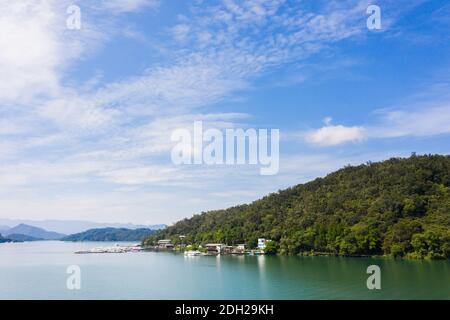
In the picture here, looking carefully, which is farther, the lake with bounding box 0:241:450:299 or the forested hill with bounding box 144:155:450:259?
the forested hill with bounding box 144:155:450:259

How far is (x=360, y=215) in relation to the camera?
93.4ft

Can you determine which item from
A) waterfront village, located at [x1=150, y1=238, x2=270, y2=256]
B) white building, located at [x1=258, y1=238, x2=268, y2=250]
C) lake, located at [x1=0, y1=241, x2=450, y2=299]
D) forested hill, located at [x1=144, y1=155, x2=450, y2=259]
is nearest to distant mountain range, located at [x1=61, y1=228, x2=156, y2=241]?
forested hill, located at [x1=144, y1=155, x2=450, y2=259]

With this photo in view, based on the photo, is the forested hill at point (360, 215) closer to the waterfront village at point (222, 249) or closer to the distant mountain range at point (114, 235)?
the waterfront village at point (222, 249)

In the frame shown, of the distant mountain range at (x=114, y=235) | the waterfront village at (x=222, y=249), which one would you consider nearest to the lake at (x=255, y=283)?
the waterfront village at (x=222, y=249)

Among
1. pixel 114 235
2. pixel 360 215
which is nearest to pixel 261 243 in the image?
pixel 360 215

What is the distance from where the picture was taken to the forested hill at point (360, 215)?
23922mm

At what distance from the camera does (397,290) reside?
13.1 m

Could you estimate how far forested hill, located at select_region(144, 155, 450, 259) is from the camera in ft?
78.5

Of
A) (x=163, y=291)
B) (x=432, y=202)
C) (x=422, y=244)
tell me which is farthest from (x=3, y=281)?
(x=432, y=202)

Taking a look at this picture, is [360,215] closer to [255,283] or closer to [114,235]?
[255,283]

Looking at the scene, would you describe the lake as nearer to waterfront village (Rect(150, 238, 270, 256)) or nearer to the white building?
the white building

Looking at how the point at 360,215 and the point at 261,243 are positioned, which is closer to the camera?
the point at 360,215
